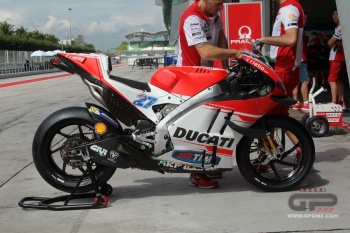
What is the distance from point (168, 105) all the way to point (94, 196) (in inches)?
43.3

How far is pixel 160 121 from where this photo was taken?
414cm

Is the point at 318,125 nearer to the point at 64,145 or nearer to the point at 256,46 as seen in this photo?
the point at 256,46

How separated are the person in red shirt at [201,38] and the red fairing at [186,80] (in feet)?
0.75

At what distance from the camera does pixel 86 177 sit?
4.33 m

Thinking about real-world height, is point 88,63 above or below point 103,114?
above

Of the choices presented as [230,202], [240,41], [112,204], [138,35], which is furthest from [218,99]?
[138,35]

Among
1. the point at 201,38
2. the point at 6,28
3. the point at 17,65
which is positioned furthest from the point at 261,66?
the point at 6,28

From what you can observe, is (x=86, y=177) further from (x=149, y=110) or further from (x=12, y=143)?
(x=12, y=143)

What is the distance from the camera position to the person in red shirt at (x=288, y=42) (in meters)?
4.76

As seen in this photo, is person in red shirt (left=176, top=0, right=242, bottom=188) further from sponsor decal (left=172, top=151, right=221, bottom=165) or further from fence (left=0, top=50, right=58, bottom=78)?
fence (left=0, top=50, right=58, bottom=78)

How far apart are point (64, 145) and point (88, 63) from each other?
76cm

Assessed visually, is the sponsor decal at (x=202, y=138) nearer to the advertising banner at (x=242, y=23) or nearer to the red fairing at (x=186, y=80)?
the red fairing at (x=186, y=80)

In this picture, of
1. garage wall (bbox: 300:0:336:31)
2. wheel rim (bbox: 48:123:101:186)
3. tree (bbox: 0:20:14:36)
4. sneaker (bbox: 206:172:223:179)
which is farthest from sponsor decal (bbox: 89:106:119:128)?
tree (bbox: 0:20:14:36)

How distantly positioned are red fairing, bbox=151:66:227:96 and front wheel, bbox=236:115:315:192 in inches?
23.1
